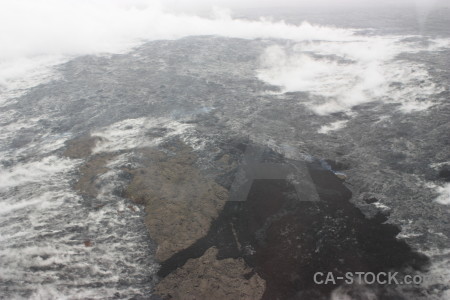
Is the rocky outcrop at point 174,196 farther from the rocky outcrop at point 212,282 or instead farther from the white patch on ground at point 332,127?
the white patch on ground at point 332,127

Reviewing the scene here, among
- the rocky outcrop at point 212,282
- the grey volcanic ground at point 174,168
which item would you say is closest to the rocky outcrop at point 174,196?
the grey volcanic ground at point 174,168

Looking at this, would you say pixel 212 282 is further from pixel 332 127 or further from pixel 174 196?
pixel 332 127

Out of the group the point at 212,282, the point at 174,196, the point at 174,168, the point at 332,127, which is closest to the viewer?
the point at 212,282

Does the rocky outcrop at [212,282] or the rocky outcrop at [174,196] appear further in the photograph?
the rocky outcrop at [174,196]

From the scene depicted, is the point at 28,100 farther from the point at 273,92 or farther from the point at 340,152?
the point at 340,152

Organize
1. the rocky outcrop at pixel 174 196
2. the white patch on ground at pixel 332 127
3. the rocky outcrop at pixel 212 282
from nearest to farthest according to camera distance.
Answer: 1. the rocky outcrop at pixel 212 282
2. the rocky outcrop at pixel 174 196
3. the white patch on ground at pixel 332 127

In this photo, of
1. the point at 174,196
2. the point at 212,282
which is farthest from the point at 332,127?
the point at 212,282
